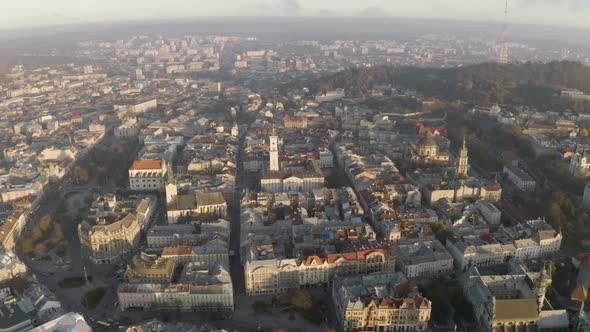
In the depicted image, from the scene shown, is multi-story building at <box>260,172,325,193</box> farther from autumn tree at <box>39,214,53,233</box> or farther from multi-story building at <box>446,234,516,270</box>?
autumn tree at <box>39,214,53,233</box>

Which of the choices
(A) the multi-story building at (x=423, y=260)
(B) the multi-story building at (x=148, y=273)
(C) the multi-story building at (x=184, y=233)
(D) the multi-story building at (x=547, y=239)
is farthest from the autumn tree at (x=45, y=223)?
(D) the multi-story building at (x=547, y=239)

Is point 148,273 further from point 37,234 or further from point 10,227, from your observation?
point 10,227

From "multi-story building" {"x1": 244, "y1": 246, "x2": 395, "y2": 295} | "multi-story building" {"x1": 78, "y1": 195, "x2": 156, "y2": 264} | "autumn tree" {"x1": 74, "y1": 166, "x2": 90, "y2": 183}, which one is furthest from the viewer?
"autumn tree" {"x1": 74, "y1": 166, "x2": 90, "y2": 183}

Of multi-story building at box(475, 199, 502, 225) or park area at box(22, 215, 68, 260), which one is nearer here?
park area at box(22, 215, 68, 260)

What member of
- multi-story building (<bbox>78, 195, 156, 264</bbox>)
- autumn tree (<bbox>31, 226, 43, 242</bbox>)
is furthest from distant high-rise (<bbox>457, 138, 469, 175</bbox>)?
autumn tree (<bbox>31, 226, 43, 242</bbox>)

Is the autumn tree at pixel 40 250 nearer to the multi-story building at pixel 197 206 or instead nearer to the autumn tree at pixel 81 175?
the multi-story building at pixel 197 206
